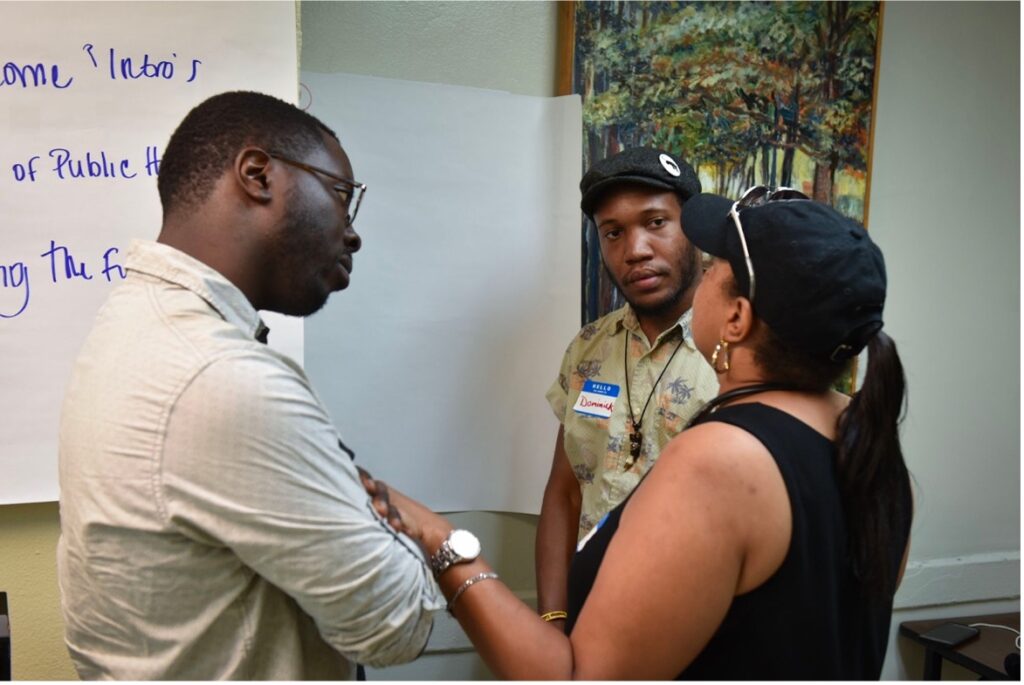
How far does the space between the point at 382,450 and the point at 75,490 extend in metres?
1.02

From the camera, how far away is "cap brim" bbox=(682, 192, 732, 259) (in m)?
1.07

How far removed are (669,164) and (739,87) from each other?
552mm

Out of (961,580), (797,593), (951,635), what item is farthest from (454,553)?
(961,580)

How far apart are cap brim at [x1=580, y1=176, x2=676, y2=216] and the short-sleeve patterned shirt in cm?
23

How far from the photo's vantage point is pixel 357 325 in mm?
1845

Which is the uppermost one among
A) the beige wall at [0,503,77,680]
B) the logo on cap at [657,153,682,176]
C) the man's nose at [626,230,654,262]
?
the logo on cap at [657,153,682,176]

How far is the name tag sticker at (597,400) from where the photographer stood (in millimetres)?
1680

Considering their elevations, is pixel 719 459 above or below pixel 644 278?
below

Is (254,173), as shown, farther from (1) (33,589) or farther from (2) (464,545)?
(1) (33,589)

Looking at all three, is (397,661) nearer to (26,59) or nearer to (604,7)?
(26,59)

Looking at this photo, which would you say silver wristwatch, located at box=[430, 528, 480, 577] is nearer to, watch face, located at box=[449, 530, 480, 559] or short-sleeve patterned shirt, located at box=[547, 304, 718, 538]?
watch face, located at box=[449, 530, 480, 559]

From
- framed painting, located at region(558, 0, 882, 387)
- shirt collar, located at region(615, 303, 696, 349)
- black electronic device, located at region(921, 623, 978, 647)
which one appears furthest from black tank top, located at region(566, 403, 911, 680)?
black electronic device, located at region(921, 623, 978, 647)

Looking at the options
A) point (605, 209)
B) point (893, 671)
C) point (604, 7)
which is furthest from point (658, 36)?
point (893, 671)

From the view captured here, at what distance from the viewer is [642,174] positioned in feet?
5.30
